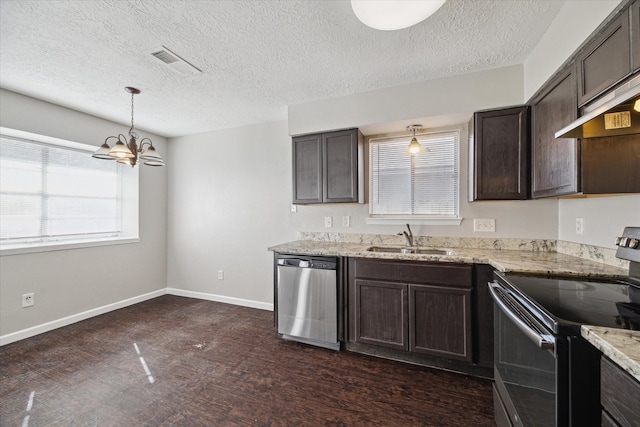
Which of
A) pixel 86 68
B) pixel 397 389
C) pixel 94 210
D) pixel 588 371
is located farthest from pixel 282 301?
pixel 94 210

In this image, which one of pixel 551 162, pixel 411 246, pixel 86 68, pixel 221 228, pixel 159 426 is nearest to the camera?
pixel 159 426

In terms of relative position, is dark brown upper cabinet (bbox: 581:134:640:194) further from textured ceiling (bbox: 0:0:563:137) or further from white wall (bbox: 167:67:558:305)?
white wall (bbox: 167:67:558:305)

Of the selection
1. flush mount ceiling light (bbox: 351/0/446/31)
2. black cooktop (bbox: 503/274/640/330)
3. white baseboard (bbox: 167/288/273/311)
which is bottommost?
white baseboard (bbox: 167/288/273/311)

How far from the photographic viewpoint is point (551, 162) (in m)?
1.78

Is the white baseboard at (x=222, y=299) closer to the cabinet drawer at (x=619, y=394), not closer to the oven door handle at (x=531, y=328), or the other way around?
the oven door handle at (x=531, y=328)

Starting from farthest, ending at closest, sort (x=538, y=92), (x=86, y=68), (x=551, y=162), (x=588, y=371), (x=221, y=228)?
(x=221, y=228) < (x=86, y=68) < (x=538, y=92) < (x=551, y=162) < (x=588, y=371)

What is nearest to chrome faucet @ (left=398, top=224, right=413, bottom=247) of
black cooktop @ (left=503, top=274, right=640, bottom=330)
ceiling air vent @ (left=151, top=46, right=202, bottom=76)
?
black cooktop @ (left=503, top=274, right=640, bottom=330)

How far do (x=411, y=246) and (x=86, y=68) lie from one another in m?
3.48

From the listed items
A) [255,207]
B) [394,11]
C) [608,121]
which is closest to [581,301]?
[608,121]

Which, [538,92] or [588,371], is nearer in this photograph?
[588,371]

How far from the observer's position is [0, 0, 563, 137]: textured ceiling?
1.66 metres

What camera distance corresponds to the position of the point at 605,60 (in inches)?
50.0

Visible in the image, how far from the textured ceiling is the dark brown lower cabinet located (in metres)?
1.73

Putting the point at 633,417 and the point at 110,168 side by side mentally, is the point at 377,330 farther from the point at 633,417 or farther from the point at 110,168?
the point at 110,168
